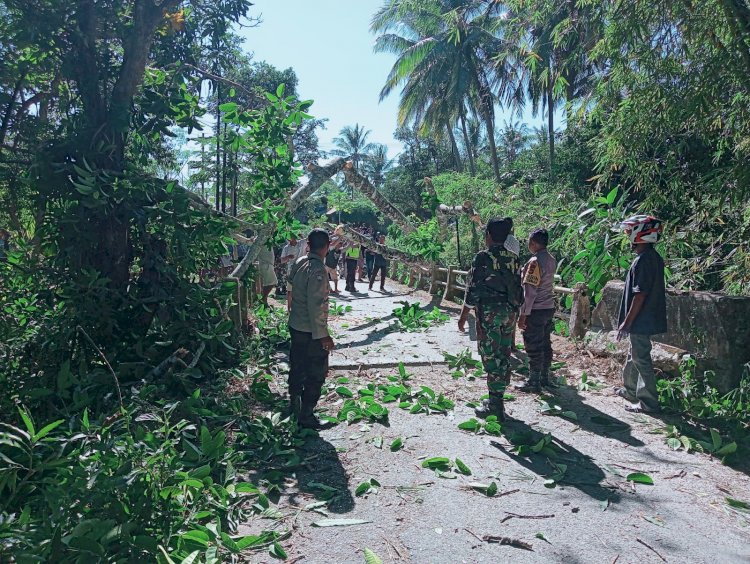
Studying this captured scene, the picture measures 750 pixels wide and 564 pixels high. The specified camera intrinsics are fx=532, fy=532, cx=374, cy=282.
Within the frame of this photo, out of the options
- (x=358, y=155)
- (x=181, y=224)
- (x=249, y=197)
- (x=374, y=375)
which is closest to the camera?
(x=181, y=224)

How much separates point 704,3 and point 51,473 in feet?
22.1

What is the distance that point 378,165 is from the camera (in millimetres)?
53719

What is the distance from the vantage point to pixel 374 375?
6.96 meters

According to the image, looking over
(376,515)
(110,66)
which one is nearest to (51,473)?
(376,515)

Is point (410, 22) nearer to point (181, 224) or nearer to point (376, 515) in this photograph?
point (181, 224)

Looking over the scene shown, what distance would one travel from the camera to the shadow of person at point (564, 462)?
380 centimetres

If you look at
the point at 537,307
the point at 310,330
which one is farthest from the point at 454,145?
the point at 310,330

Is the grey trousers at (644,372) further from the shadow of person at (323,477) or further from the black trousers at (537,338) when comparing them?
the shadow of person at (323,477)

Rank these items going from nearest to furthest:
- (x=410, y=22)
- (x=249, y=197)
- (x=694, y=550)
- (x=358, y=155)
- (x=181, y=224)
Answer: (x=694, y=550), (x=181, y=224), (x=249, y=197), (x=410, y=22), (x=358, y=155)

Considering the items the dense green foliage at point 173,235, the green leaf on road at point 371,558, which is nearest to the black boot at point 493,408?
the dense green foliage at point 173,235

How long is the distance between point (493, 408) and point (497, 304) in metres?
1.01

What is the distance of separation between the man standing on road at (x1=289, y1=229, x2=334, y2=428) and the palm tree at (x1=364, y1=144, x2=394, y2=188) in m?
49.0

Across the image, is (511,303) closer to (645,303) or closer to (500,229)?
(500,229)

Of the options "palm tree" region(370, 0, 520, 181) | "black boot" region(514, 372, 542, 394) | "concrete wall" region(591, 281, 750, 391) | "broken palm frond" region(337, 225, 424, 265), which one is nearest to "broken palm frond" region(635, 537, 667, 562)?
"concrete wall" region(591, 281, 750, 391)
